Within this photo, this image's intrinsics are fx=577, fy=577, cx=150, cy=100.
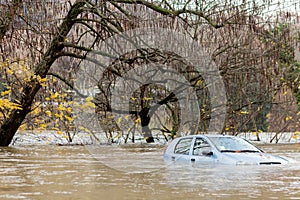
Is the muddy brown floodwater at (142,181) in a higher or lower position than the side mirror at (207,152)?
lower

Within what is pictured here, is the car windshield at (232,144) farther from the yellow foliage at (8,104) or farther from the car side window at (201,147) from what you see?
the yellow foliage at (8,104)

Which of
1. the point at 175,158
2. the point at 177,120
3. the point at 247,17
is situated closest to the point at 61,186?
the point at 175,158

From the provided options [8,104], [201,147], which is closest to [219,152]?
[201,147]

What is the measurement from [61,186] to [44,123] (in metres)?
15.8

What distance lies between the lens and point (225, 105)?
24094 millimetres

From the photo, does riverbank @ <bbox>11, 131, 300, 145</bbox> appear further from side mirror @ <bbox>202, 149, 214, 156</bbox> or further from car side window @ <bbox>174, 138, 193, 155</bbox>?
side mirror @ <bbox>202, 149, 214, 156</bbox>

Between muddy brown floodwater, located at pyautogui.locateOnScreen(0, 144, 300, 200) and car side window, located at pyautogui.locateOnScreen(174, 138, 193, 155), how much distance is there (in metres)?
0.59

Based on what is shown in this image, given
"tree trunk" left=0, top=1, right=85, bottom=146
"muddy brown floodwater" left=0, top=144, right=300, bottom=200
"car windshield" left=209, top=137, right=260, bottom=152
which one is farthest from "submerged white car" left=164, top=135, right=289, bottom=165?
"tree trunk" left=0, top=1, right=85, bottom=146

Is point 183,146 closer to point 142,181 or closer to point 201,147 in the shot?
point 201,147

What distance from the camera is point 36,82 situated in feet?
65.6

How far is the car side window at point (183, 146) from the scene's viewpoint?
1617 cm

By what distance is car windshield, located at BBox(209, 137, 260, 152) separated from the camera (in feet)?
50.5

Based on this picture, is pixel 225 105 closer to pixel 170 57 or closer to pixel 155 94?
pixel 155 94

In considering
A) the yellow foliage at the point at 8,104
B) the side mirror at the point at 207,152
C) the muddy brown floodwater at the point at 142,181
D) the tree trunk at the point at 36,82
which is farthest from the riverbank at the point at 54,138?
the side mirror at the point at 207,152
